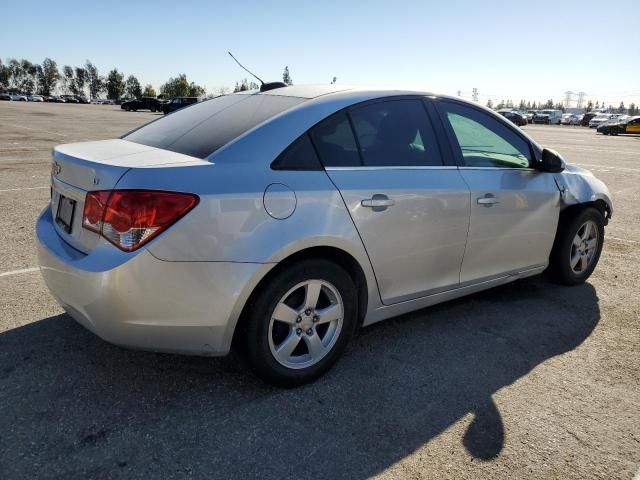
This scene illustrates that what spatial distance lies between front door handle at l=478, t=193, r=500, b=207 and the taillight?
198 centimetres

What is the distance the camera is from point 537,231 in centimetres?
404

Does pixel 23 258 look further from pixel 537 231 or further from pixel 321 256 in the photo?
pixel 537 231

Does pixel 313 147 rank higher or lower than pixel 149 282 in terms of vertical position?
higher

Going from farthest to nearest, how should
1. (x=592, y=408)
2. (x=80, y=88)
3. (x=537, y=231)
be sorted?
(x=80, y=88)
(x=537, y=231)
(x=592, y=408)

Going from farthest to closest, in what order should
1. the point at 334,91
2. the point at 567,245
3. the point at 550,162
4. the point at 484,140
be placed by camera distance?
the point at 567,245, the point at 550,162, the point at 484,140, the point at 334,91

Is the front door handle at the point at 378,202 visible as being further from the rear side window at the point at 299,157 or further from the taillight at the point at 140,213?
the taillight at the point at 140,213

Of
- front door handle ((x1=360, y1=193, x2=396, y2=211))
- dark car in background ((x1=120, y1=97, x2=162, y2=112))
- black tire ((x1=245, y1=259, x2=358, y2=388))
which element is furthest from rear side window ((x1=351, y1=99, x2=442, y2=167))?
dark car in background ((x1=120, y1=97, x2=162, y2=112))

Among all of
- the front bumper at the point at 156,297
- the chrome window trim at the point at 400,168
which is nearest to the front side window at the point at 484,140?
the chrome window trim at the point at 400,168

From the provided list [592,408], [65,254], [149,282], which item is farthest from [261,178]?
[592,408]

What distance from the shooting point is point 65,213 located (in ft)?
9.20

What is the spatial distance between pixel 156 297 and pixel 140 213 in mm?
384

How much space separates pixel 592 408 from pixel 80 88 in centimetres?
17039

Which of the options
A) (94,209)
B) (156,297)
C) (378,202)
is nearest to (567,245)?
(378,202)

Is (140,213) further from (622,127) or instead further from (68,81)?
(68,81)
